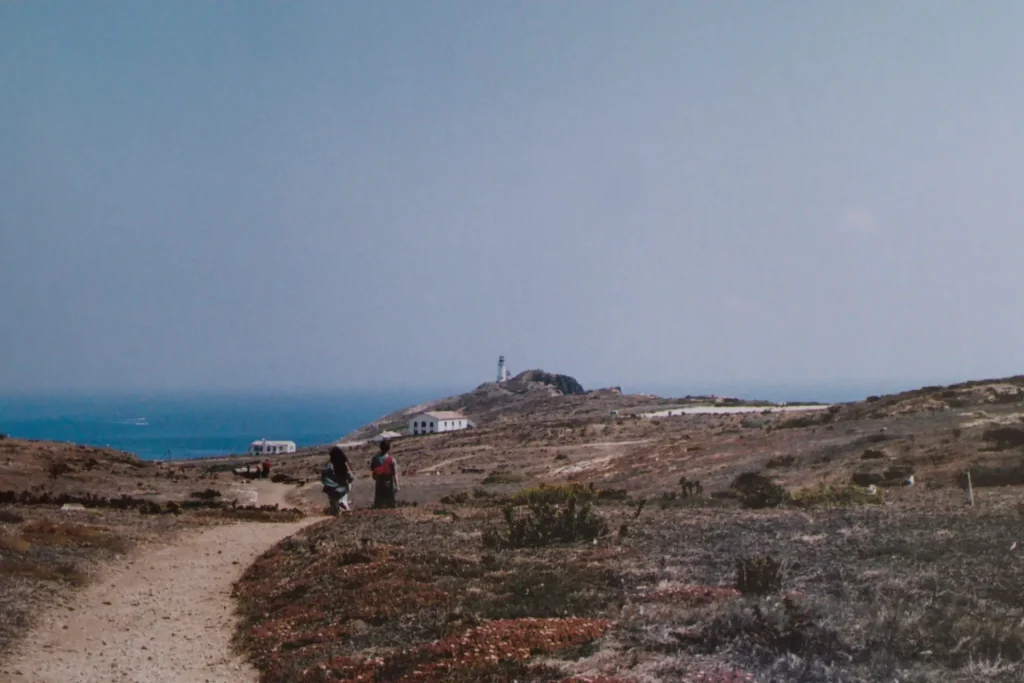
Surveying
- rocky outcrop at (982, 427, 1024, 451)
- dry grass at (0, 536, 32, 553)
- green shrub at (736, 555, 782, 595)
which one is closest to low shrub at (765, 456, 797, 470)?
rocky outcrop at (982, 427, 1024, 451)

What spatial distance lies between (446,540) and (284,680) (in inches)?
346

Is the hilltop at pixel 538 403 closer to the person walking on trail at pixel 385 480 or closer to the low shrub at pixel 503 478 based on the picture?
the low shrub at pixel 503 478

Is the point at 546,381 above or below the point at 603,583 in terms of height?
above

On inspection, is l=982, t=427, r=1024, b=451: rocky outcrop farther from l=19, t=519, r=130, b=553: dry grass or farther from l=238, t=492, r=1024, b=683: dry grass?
l=19, t=519, r=130, b=553: dry grass

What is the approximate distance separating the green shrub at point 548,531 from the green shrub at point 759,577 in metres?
7.11

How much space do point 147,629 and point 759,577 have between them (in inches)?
453

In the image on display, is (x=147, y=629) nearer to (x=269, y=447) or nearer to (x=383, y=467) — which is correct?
(x=383, y=467)

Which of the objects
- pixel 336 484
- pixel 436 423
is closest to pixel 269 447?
pixel 436 423

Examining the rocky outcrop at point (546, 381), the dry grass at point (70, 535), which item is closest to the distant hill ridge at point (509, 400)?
the rocky outcrop at point (546, 381)

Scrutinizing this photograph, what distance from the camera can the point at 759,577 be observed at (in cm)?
1172

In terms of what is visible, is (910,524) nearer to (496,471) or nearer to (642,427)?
(496,471)

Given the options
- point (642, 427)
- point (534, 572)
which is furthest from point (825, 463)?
→ point (642, 427)

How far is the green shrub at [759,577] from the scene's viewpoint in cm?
1155

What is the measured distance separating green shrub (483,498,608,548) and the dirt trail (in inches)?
255
